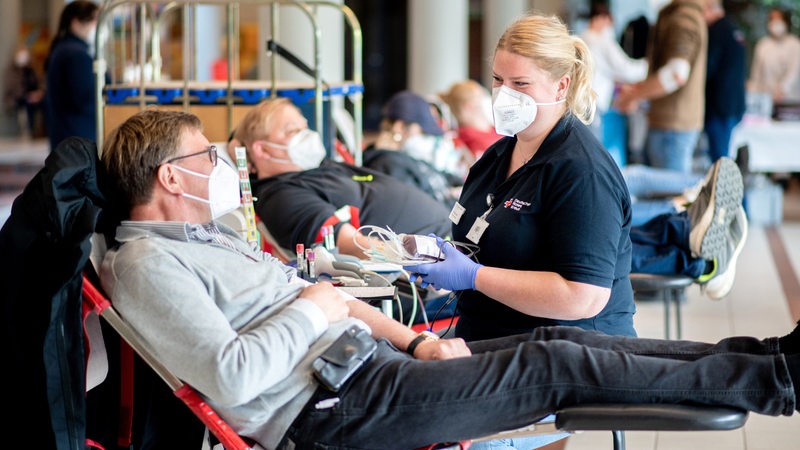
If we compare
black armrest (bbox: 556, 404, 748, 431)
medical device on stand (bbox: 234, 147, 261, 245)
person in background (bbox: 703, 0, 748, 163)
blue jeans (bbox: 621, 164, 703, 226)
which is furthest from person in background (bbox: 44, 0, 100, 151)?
black armrest (bbox: 556, 404, 748, 431)

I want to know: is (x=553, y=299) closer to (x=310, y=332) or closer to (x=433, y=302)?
(x=310, y=332)

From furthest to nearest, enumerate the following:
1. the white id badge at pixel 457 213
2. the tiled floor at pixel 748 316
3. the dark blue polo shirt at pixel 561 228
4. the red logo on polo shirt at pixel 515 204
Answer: the tiled floor at pixel 748 316 < the white id badge at pixel 457 213 < the red logo on polo shirt at pixel 515 204 < the dark blue polo shirt at pixel 561 228

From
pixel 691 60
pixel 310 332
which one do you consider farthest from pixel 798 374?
pixel 691 60

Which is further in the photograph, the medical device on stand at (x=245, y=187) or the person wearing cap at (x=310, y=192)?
the person wearing cap at (x=310, y=192)

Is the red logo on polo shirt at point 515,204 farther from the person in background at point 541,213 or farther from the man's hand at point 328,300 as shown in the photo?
the man's hand at point 328,300

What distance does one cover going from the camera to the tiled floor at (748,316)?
3.62 m

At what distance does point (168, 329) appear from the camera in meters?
2.00

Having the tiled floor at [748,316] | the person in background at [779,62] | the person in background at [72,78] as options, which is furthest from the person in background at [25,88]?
the person in background at [72,78]

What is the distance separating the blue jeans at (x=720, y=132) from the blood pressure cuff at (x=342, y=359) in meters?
6.06

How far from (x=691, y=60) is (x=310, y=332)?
5.45m

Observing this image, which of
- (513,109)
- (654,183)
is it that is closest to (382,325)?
(513,109)

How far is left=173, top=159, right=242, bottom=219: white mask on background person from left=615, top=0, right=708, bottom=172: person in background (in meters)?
5.00

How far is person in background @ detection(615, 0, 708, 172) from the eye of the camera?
6895mm

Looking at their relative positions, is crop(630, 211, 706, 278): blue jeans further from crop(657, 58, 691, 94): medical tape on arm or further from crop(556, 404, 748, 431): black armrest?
crop(657, 58, 691, 94): medical tape on arm
